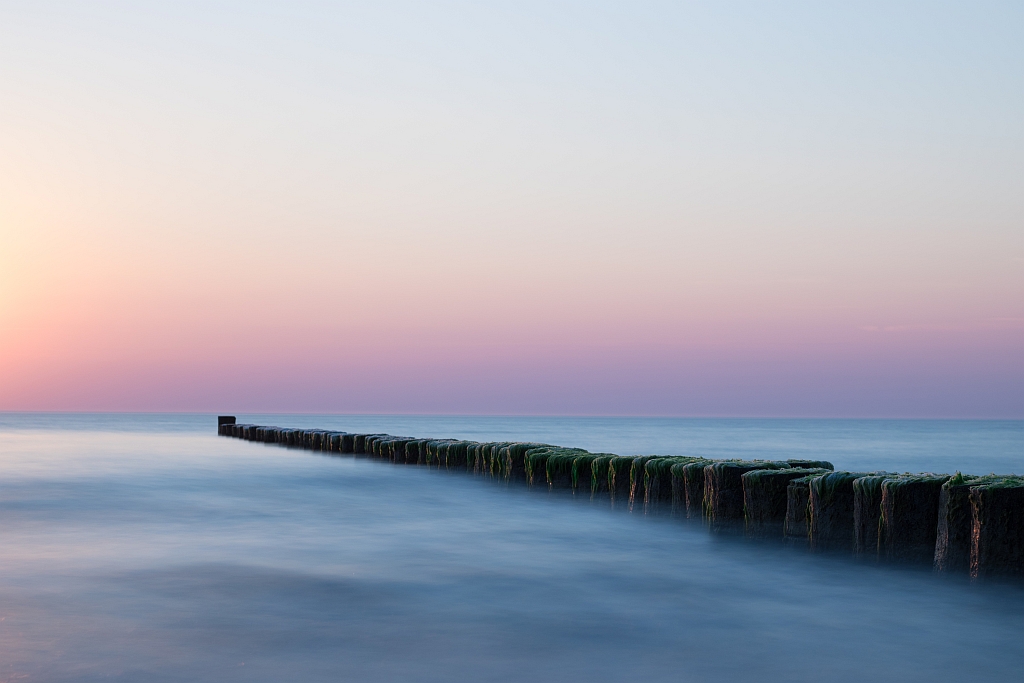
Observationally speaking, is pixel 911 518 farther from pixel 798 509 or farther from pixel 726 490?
pixel 726 490

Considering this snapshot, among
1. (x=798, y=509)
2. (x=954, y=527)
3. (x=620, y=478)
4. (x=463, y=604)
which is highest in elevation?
(x=954, y=527)

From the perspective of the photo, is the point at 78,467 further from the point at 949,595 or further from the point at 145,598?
the point at 949,595

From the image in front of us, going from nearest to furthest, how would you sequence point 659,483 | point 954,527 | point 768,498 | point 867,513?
point 954,527, point 867,513, point 768,498, point 659,483

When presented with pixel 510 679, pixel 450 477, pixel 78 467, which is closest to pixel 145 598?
pixel 510 679

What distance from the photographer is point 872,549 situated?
8227 millimetres

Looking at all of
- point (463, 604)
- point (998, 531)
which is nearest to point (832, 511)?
point (998, 531)

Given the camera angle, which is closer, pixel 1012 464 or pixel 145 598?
pixel 145 598

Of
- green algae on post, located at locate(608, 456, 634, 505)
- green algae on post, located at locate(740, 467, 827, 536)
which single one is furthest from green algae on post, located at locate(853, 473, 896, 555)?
green algae on post, located at locate(608, 456, 634, 505)

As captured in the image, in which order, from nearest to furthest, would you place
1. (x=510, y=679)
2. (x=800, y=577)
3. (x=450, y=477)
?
(x=510, y=679) < (x=800, y=577) < (x=450, y=477)

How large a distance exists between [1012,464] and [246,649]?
37.4m

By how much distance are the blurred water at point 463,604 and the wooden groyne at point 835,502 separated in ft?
0.75

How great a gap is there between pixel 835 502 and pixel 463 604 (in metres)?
3.84

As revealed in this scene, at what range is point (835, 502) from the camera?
8.82 m

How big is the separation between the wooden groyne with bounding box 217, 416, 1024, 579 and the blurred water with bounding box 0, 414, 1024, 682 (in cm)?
23
